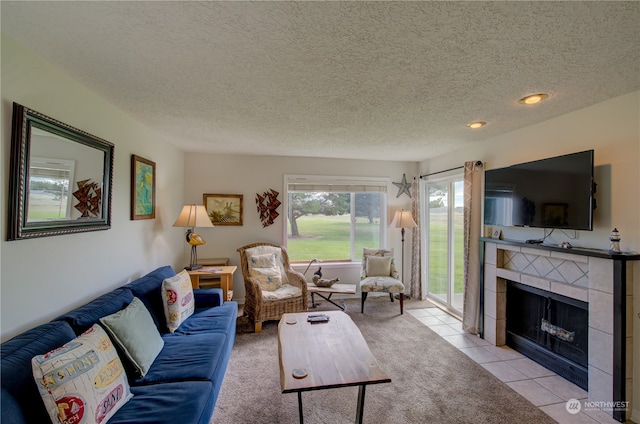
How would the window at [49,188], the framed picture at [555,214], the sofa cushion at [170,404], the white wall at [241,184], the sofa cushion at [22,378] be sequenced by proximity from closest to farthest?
1. the sofa cushion at [22,378]
2. the sofa cushion at [170,404]
3. the window at [49,188]
4. the framed picture at [555,214]
5. the white wall at [241,184]

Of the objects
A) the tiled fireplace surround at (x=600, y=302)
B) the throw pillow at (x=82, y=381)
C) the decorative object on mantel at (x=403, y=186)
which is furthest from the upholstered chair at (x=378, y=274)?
the throw pillow at (x=82, y=381)

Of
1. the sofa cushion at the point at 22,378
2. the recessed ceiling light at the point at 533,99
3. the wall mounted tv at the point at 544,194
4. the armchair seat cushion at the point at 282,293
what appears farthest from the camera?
the armchair seat cushion at the point at 282,293

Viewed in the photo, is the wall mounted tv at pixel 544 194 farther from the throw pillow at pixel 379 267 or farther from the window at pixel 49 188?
the window at pixel 49 188

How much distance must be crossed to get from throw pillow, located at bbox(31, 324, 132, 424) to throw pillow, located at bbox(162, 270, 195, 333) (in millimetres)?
897

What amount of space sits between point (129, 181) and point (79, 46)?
143cm

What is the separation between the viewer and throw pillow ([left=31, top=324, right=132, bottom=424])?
1.21 meters

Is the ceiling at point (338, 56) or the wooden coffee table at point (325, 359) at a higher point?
the ceiling at point (338, 56)

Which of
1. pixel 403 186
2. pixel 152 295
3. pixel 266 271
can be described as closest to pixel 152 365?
pixel 152 295

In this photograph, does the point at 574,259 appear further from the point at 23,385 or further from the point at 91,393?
the point at 23,385

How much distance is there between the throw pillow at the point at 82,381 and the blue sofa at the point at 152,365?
0.09 meters

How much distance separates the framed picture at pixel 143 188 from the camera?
2787mm

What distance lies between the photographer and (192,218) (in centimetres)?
354

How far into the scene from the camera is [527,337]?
9.79 feet

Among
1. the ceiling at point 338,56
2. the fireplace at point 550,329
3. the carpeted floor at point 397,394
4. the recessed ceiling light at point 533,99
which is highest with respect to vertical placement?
the recessed ceiling light at point 533,99
